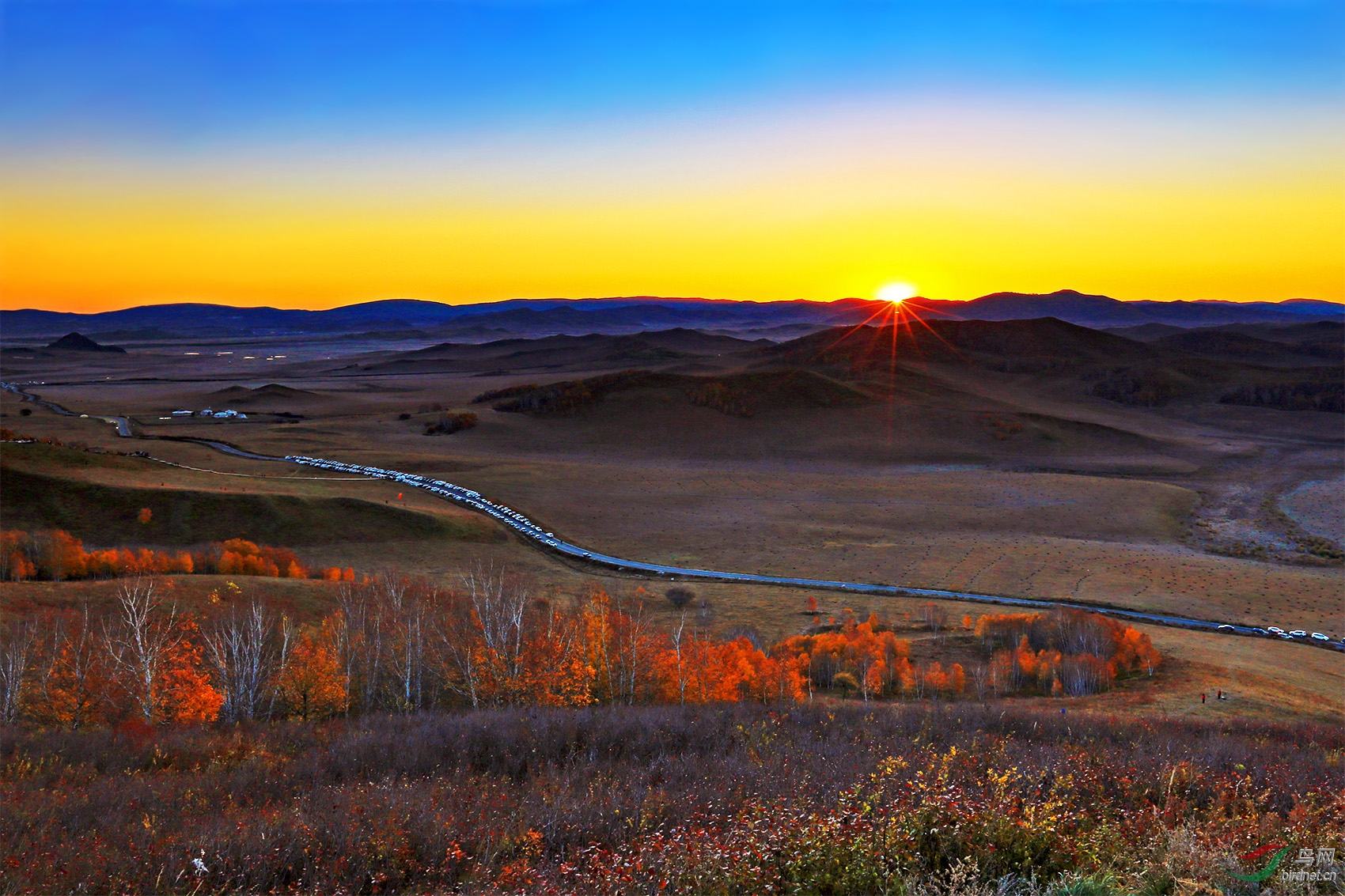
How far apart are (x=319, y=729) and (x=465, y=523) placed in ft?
173

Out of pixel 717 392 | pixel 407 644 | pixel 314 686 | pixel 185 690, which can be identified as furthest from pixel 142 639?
pixel 717 392

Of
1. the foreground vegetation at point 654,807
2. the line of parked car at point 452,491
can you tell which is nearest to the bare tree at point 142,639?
the foreground vegetation at point 654,807

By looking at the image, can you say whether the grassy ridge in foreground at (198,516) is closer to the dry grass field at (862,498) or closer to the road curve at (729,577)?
the dry grass field at (862,498)

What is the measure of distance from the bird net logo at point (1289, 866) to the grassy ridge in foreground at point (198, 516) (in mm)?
65435

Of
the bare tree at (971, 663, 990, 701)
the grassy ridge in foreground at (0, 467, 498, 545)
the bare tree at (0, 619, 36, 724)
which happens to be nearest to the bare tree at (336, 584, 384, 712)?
the bare tree at (0, 619, 36, 724)

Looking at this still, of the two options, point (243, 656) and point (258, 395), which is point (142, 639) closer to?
point (243, 656)

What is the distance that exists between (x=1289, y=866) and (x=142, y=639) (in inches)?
1342

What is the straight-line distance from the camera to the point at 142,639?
101ft

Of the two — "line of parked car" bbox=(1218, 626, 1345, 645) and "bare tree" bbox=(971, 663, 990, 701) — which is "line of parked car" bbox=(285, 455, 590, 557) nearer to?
"bare tree" bbox=(971, 663, 990, 701)

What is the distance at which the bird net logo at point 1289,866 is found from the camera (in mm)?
9523

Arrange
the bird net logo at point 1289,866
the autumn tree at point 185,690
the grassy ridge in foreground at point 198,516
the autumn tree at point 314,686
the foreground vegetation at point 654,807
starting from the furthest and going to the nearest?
the grassy ridge in foreground at point 198,516, the autumn tree at point 314,686, the autumn tree at point 185,690, the foreground vegetation at point 654,807, the bird net logo at point 1289,866

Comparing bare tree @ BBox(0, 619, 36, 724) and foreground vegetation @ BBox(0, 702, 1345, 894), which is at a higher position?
foreground vegetation @ BBox(0, 702, 1345, 894)

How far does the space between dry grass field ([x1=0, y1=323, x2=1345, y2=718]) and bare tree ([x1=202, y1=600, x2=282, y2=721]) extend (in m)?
4.83

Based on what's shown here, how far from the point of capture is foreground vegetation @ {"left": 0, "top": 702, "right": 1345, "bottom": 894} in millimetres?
10719
